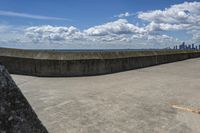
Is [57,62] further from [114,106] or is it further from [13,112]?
[13,112]

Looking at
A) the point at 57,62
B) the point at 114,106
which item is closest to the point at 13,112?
the point at 114,106

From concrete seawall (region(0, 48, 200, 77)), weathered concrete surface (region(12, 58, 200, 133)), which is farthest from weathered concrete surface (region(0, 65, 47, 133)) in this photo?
concrete seawall (region(0, 48, 200, 77))

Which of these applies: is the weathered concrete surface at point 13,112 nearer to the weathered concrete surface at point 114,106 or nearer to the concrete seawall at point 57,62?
the weathered concrete surface at point 114,106

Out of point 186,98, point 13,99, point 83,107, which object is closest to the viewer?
point 13,99

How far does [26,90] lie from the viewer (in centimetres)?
845

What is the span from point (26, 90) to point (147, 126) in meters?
4.82

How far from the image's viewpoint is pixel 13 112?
178 cm

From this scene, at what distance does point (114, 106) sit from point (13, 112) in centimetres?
460

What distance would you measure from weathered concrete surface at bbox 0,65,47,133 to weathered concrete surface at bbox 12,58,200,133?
2.74 meters

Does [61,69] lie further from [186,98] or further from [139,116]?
[139,116]

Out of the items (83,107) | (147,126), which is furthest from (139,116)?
(83,107)

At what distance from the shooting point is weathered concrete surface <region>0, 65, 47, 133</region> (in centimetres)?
174

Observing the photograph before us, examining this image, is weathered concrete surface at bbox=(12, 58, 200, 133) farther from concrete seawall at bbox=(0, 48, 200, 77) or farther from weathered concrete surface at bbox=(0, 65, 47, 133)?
weathered concrete surface at bbox=(0, 65, 47, 133)

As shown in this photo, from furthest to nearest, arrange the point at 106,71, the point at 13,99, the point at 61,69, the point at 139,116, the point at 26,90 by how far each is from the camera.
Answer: the point at 106,71 → the point at 61,69 → the point at 26,90 → the point at 139,116 → the point at 13,99
